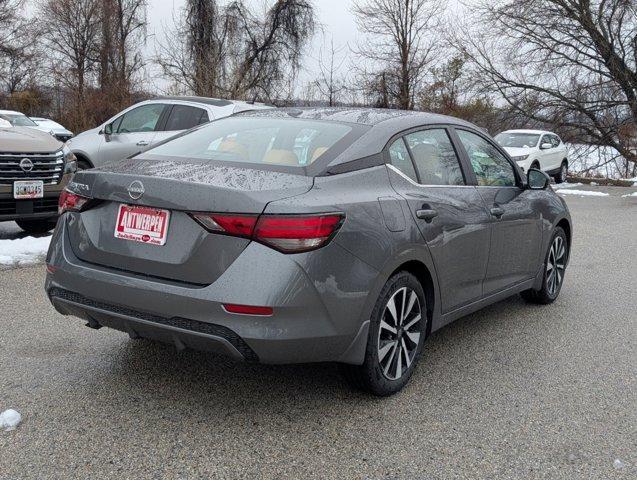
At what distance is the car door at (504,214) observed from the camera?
14.9 ft

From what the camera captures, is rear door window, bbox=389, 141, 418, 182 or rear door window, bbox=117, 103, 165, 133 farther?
rear door window, bbox=117, 103, 165, 133

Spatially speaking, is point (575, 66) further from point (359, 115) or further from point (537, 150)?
point (359, 115)

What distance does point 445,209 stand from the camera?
3988 millimetres

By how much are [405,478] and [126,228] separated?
66.7 inches

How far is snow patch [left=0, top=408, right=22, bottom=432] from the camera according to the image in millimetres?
3168

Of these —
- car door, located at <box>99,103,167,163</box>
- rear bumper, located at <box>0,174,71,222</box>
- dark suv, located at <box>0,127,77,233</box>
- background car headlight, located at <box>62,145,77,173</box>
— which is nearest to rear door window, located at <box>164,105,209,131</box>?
car door, located at <box>99,103,167,163</box>

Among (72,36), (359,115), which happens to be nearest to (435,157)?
(359,115)

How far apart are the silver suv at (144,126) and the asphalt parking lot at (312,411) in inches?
235

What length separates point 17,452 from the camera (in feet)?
9.61

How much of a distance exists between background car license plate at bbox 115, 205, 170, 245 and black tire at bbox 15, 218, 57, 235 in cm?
516

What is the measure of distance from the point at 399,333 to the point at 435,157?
3.82 ft

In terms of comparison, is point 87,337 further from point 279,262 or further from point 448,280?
point 448,280

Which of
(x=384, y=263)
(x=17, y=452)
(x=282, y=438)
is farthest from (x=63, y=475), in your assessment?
(x=384, y=263)

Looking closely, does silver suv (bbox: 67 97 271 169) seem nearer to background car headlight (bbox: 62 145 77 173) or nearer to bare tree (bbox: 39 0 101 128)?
background car headlight (bbox: 62 145 77 173)
